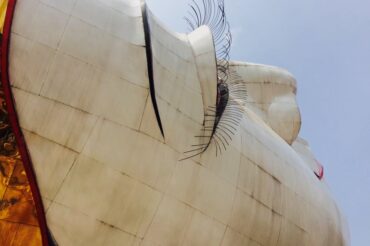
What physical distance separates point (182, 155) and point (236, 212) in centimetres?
121

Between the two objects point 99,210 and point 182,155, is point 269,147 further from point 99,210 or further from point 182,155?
point 99,210

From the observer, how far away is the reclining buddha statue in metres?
5.95

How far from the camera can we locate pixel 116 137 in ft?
20.4

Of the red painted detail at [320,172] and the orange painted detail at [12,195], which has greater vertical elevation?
the red painted detail at [320,172]

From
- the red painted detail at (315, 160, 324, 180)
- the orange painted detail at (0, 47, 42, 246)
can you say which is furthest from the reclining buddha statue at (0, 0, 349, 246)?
the red painted detail at (315, 160, 324, 180)

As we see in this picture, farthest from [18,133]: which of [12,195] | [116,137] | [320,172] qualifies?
[320,172]

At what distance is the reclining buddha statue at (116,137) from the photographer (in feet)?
19.5

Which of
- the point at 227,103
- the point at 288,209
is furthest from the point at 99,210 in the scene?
the point at 288,209

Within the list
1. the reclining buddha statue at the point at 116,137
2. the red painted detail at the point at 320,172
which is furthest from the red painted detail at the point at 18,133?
the red painted detail at the point at 320,172

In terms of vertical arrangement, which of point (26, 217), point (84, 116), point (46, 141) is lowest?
point (26, 217)

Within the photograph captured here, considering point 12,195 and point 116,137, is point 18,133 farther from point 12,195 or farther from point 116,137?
point 116,137

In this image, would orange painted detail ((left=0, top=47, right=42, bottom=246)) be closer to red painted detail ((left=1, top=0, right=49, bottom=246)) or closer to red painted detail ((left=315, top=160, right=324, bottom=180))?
red painted detail ((left=1, top=0, right=49, bottom=246))

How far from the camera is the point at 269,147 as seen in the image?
8.75 m

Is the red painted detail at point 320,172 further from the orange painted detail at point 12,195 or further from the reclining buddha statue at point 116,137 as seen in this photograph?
the orange painted detail at point 12,195
